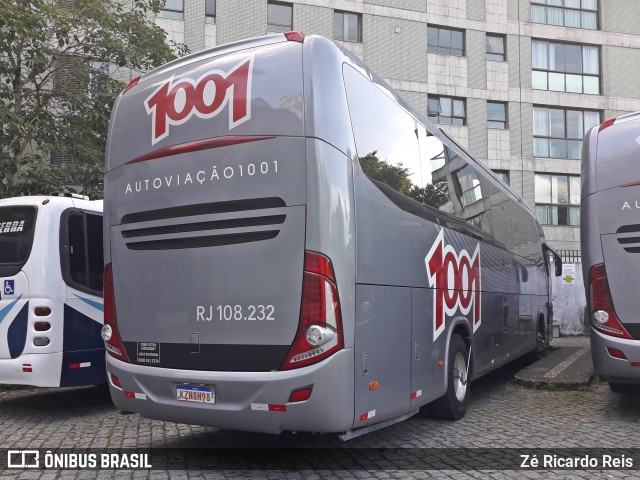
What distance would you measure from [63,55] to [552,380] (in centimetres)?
1248

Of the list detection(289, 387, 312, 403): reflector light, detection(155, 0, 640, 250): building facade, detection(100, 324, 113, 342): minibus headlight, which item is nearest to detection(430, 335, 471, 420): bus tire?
detection(289, 387, 312, 403): reflector light

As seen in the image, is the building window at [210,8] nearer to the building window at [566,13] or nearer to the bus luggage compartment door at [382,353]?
the building window at [566,13]

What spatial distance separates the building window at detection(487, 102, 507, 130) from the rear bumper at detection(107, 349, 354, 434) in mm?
24939

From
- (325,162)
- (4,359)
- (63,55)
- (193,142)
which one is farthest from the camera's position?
(63,55)

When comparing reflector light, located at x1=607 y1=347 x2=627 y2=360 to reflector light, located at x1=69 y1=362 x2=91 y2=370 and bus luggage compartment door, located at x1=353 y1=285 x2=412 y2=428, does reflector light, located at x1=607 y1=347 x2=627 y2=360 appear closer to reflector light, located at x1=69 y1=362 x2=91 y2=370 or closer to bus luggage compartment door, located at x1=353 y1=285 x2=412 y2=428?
bus luggage compartment door, located at x1=353 y1=285 x2=412 y2=428

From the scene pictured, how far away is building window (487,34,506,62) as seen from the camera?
28.5 meters

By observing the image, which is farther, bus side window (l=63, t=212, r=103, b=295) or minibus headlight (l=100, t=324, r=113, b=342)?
bus side window (l=63, t=212, r=103, b=295)

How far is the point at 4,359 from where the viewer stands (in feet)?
25.5

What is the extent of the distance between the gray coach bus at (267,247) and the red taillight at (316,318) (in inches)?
0.4

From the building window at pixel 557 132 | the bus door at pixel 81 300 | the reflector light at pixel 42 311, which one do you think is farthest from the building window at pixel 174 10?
the reflector light at pixel 42 311

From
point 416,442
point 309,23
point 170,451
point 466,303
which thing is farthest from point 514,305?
point 309,23

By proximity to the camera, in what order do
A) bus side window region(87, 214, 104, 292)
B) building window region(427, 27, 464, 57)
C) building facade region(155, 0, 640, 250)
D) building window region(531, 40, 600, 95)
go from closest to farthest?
1. bus side window region(87, 214, 104, 292)
2. building facade region(155, 0, 640, 250)
3. building window region(427, 27, 464, 57)
4. building window region(531, 40, 600, 95)

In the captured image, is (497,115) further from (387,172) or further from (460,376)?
(387,172)

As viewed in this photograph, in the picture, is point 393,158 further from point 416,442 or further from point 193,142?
point 416,442
